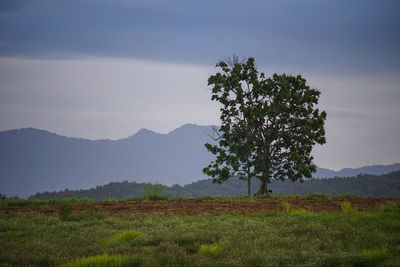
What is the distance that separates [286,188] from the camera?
127 metres

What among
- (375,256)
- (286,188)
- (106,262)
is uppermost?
(375,256)

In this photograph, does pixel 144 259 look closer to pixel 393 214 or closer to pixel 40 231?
pixel 40 231

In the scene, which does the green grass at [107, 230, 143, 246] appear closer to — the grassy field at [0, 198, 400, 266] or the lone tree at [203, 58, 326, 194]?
the grassy field at [0, 198, 400, 266]

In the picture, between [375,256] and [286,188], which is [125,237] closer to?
[375,256]

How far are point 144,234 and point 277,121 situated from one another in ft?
66.1

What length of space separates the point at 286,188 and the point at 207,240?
120m

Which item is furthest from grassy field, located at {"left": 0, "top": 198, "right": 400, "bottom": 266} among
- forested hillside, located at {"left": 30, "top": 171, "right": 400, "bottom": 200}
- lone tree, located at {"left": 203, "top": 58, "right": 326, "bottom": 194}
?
forested hillside, located at {"left": 30, "top": 171, "right": 400, "bottom": 200}

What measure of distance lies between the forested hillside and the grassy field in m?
57.7

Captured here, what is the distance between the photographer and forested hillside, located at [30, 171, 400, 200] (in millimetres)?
93688

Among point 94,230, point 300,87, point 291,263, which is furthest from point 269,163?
point 291,263

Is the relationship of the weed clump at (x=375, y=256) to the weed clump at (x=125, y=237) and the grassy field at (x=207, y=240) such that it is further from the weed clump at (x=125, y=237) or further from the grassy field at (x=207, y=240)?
the weed clump at (x=125, y=237)

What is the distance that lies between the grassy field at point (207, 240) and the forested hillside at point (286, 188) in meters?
57.7

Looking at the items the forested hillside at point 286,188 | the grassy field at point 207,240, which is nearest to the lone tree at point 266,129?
the grassy field at point 207,240

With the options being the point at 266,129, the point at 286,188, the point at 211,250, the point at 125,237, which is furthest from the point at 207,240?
the point at 286,188
